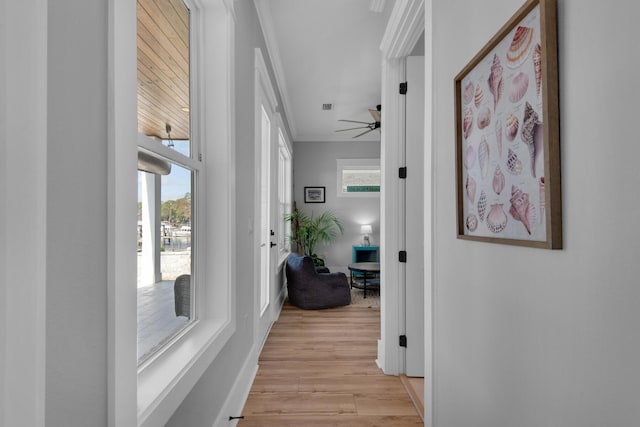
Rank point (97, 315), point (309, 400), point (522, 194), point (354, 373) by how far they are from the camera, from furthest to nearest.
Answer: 1. point (354, 373)
2. point (309, 400)
3. point (522, 194)
4. point (97, 315)

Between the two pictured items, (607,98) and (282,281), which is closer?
(607,98)

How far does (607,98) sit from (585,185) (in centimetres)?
16

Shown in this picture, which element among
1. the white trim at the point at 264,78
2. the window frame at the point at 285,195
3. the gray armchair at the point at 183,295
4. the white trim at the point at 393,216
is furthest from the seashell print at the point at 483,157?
the window frame at the point at 285,195

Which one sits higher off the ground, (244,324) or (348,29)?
(348,29)

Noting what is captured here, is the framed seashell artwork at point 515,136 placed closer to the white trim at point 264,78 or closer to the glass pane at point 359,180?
the white trim at point 264,78

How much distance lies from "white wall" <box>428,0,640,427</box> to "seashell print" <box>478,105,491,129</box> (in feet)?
0.69

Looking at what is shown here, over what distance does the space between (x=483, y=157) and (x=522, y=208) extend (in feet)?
0.83

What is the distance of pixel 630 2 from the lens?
583 mm

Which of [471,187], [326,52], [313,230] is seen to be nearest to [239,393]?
Result: [471,187]

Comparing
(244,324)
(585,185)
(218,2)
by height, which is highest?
(218,2)

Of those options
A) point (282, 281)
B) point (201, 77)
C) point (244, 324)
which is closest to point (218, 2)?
point (201, 77)

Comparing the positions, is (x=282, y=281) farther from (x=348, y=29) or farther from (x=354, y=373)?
(x=348, y=29)

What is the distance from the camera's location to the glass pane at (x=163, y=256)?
1.21m

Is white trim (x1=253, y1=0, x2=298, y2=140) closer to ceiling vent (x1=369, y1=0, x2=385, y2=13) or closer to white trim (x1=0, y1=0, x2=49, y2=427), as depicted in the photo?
ceiling vent (x1=369, y1=0, x2=385, y2=13)
